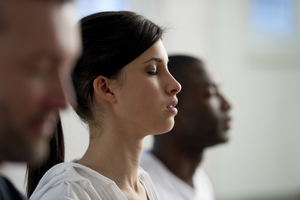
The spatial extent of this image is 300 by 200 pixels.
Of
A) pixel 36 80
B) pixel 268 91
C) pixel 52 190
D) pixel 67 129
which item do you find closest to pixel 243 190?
pixel 268 91

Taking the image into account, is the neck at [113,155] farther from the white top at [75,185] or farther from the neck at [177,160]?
the neck at [177,160]

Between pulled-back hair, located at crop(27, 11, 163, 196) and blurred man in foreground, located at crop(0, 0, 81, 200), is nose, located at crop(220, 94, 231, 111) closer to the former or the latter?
pulled-back hair, located at crop(27, 11, 163, 196)

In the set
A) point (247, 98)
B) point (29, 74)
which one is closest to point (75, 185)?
point (29, 74)

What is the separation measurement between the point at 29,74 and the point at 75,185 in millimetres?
547

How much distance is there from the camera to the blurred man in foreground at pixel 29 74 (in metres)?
0.46

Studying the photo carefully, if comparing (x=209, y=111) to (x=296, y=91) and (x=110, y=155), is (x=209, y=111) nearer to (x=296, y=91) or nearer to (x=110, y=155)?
(x=110, y=155)

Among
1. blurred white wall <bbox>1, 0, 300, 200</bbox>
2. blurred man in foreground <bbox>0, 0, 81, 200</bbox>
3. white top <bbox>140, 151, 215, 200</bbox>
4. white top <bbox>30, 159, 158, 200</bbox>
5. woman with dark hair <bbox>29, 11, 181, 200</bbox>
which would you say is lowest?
blurred white wall <bbox>1, 0, 300, 200</bbox>

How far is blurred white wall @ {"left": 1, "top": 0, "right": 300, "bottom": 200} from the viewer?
3.72 metres

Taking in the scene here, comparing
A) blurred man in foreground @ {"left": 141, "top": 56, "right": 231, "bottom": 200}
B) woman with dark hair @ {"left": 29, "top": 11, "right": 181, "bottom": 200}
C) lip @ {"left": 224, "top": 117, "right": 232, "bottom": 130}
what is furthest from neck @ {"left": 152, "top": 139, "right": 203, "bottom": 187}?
woman with dark hair @ {"left": 29, "top": 11, "right": 181, "bottom": 200}

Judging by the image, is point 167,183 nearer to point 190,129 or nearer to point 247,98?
point 190,129

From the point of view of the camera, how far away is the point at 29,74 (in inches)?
18.5

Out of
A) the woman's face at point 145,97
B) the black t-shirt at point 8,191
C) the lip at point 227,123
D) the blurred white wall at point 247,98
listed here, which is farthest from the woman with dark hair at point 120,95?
the blurred white wall at point 247,98

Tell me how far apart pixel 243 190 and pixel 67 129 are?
3.09 m

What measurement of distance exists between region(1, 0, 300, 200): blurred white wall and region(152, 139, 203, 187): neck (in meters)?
2.06
